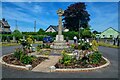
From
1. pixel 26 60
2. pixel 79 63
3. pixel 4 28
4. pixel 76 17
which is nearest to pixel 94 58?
pixel 79 63

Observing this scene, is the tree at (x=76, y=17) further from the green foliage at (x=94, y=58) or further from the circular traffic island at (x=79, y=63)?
the circular traffic island at (x=79, y=63)

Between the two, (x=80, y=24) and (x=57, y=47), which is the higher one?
(x=80, y=24)

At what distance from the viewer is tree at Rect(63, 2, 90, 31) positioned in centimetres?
7525

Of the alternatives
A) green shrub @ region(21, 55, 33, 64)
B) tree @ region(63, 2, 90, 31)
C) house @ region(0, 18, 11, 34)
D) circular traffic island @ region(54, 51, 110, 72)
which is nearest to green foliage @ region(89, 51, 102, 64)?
circular traffic island @ region(54, 51, 110, 72)

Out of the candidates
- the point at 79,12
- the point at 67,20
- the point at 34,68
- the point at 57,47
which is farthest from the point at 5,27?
the point at 34,68

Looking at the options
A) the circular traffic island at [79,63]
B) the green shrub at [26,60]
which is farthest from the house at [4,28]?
the circular traffic island at [79,63]

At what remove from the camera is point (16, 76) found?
9555mm

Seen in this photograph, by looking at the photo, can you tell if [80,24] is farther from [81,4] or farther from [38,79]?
[38,79]

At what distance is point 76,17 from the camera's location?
76.1 meters

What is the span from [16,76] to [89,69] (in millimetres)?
4154

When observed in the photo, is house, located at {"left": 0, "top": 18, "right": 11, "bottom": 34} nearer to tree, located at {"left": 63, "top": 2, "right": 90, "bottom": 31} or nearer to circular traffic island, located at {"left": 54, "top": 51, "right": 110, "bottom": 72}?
tree, located at {"left": 63, "top": 2, "right": 90, "bottom": 31}

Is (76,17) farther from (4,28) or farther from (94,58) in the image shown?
(94,58)

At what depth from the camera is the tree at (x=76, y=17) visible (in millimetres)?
75250

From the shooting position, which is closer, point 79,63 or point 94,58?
point 79,63
